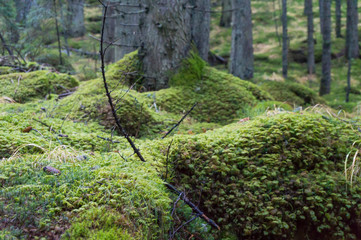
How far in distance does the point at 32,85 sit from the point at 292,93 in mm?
6893

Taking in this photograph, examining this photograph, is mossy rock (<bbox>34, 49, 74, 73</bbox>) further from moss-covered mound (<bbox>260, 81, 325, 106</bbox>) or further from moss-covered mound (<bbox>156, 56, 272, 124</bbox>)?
moss-covered mound (<bbox>260, 81, 325, 106</bbox>)

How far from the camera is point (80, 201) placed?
6.36ft

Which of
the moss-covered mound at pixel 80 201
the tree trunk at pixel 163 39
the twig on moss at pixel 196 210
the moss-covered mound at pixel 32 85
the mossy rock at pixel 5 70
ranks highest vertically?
the tree trunk at pixel 163 39

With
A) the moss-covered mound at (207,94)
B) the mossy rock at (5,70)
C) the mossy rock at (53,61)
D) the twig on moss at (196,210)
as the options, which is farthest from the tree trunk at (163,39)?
the mossy rock at (53,61)

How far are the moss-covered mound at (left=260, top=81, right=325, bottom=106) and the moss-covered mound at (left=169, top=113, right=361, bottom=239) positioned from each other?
5.06 meters

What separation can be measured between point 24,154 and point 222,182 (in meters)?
1.84

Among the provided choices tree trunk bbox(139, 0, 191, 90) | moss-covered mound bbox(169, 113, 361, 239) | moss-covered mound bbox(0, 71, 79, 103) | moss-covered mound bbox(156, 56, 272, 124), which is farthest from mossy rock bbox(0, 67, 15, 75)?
moss-covered mound bbox(169, 113, 361, 239)

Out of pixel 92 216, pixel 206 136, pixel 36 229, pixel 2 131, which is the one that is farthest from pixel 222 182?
pixel 2 131

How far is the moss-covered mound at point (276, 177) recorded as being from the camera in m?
2.47

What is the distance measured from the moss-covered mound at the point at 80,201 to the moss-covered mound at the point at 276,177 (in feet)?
1.96

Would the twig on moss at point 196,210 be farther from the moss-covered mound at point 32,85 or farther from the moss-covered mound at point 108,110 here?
the moss-covered mound at point 32,85

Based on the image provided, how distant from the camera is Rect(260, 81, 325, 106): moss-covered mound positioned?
8.14m

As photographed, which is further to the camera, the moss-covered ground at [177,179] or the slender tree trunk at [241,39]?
the slender tree trunk at [241,39]

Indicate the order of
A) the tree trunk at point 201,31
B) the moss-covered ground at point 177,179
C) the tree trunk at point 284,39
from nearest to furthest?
the moss-covered ground at point 177,179, the tree trunk at point 201,31, the tree trunk at point 284,39
